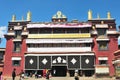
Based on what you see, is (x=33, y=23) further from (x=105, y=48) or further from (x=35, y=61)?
(x=105, y=48)

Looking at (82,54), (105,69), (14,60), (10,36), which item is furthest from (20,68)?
(105,69)

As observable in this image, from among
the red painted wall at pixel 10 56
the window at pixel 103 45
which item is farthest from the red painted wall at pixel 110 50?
the red painted wall at pixel 10 56

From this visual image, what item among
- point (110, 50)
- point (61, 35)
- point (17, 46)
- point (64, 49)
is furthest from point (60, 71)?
point (110, 50)

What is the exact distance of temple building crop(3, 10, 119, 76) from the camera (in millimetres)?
48250

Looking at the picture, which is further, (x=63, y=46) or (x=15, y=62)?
(x=15, y=62)

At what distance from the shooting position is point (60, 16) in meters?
53.2

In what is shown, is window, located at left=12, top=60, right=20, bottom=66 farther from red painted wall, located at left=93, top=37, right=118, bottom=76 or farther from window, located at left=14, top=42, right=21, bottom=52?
red painted wall, located at left=93, top=37, right=118, bottom=76

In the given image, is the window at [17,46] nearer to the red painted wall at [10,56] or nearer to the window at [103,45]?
the red painted wall at [10,56]

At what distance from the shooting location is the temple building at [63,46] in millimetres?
48250

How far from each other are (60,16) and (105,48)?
11262 mm

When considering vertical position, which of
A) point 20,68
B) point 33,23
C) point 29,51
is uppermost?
point 33,23

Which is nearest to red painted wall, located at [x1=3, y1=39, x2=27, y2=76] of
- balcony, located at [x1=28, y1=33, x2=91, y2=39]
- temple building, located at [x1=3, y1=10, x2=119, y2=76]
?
temple building, located at [x1=3, y1=10, x2=119, y2=76]

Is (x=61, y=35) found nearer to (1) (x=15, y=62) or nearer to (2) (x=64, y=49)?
(2) (x=64, y=49)

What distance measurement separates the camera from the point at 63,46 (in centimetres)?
4934
